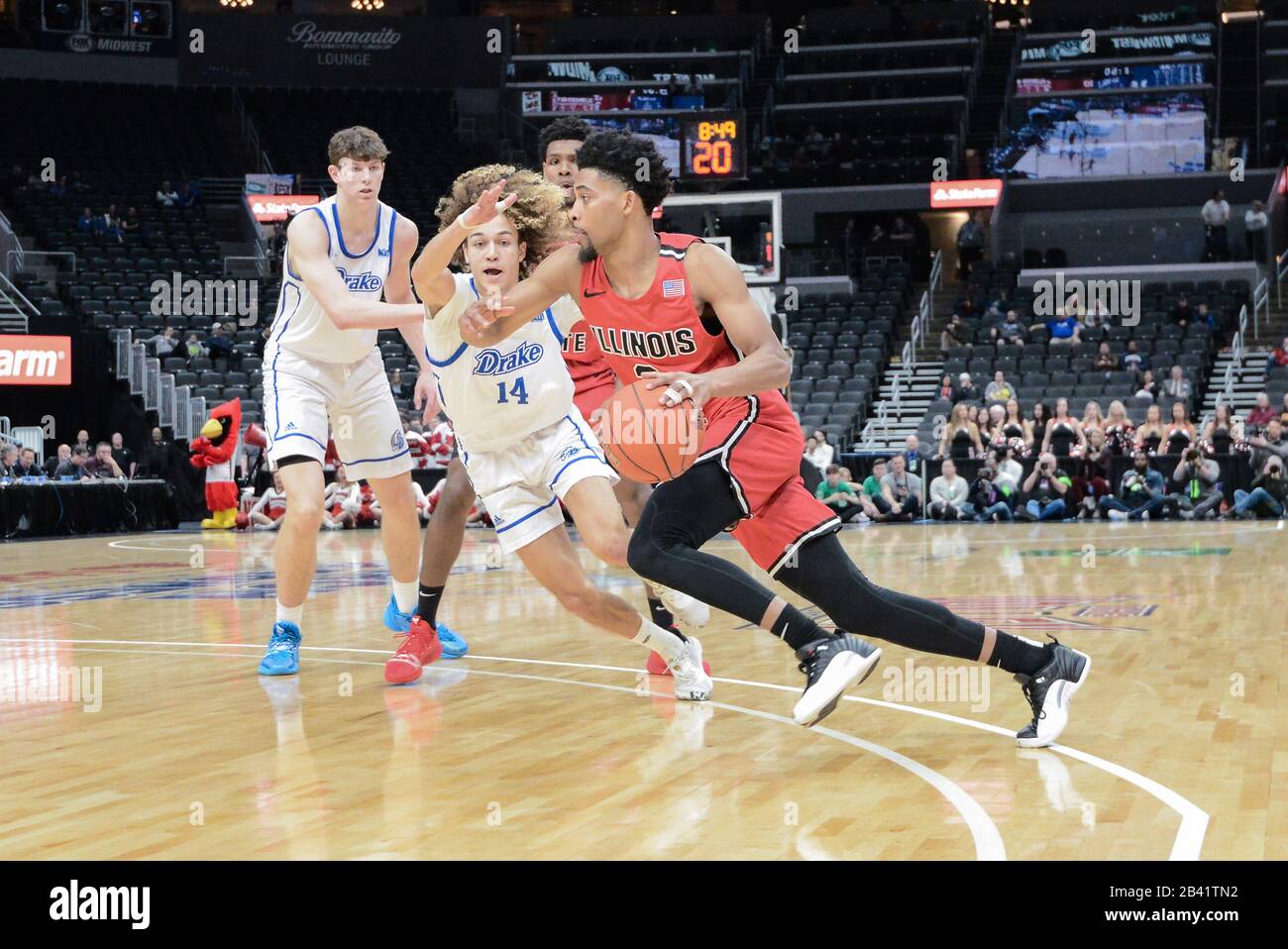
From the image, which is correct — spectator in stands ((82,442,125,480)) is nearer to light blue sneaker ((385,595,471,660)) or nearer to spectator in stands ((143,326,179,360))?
spectator in stands ((143,326,179,360))

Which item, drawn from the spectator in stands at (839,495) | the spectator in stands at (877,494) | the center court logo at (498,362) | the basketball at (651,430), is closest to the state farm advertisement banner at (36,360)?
the spectator in stands at (839,495)

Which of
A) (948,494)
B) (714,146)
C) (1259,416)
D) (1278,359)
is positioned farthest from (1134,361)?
(714,146)

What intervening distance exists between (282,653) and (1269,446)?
1457 centimetres

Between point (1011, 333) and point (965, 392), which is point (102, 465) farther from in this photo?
point (1011, 333)

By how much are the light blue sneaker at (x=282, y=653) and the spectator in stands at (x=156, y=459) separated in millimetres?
15849

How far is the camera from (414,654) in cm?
589

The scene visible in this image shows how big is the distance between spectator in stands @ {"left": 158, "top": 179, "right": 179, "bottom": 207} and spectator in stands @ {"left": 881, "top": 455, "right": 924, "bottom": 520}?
17009 millimetres

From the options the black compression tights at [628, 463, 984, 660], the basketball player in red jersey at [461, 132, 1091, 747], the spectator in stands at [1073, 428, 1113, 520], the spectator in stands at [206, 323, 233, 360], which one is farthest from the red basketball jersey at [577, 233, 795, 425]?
the spectator in stands at [206, 323, 233, 360]

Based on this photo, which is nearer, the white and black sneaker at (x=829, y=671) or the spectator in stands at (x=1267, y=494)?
the white and black sneaker at (x=829, y=671)

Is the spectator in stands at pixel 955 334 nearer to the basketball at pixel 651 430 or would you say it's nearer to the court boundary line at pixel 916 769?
the court boundary line at pixel 916 769

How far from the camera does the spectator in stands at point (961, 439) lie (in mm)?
19094

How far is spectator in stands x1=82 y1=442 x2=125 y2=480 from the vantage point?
63.1 ft

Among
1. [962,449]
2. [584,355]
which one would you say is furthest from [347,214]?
[962,449]
